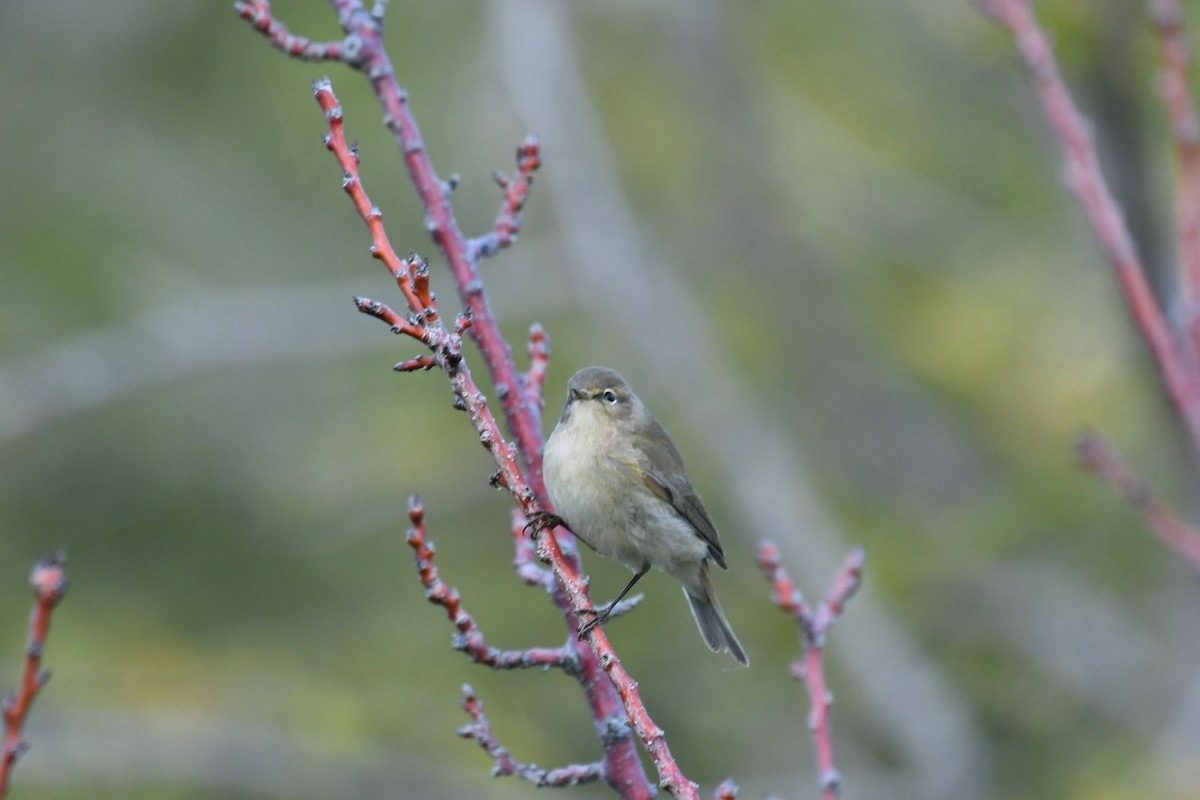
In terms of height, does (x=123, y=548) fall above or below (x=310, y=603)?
above

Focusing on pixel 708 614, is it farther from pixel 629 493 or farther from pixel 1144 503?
pixel 1144 503

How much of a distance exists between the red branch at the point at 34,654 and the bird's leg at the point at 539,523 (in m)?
0.89

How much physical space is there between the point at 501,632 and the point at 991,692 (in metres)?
2.68

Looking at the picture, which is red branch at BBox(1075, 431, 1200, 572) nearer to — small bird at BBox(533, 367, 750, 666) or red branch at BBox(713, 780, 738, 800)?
small bird at BBox(533, 367, 750, 666)

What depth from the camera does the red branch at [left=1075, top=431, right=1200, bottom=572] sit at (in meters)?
3.34

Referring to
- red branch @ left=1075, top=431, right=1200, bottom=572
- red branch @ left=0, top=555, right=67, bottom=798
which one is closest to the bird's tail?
red branch @ left=1075, top=431, right=1200, bottom=572

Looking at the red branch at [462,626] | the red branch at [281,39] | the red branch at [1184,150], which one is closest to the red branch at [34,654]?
the red branch at [462,626]

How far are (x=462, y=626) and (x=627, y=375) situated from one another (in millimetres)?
7160

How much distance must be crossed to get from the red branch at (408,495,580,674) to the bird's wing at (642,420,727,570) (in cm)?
134

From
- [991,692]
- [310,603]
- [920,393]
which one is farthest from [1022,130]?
[310,603]

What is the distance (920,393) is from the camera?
33.3 feet

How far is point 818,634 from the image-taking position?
331 centimetres

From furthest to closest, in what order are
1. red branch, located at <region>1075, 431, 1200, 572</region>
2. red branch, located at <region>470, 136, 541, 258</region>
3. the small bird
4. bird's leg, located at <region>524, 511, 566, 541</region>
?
the small bird → red branch, located at <region>470, 136, 541, 258</region> → red branch, located at <region>1075, 431, 1200, 572</region> → bird's leg, located at <region>524, 511, 566, 541</region>

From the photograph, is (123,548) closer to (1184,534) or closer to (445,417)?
(445,417)
